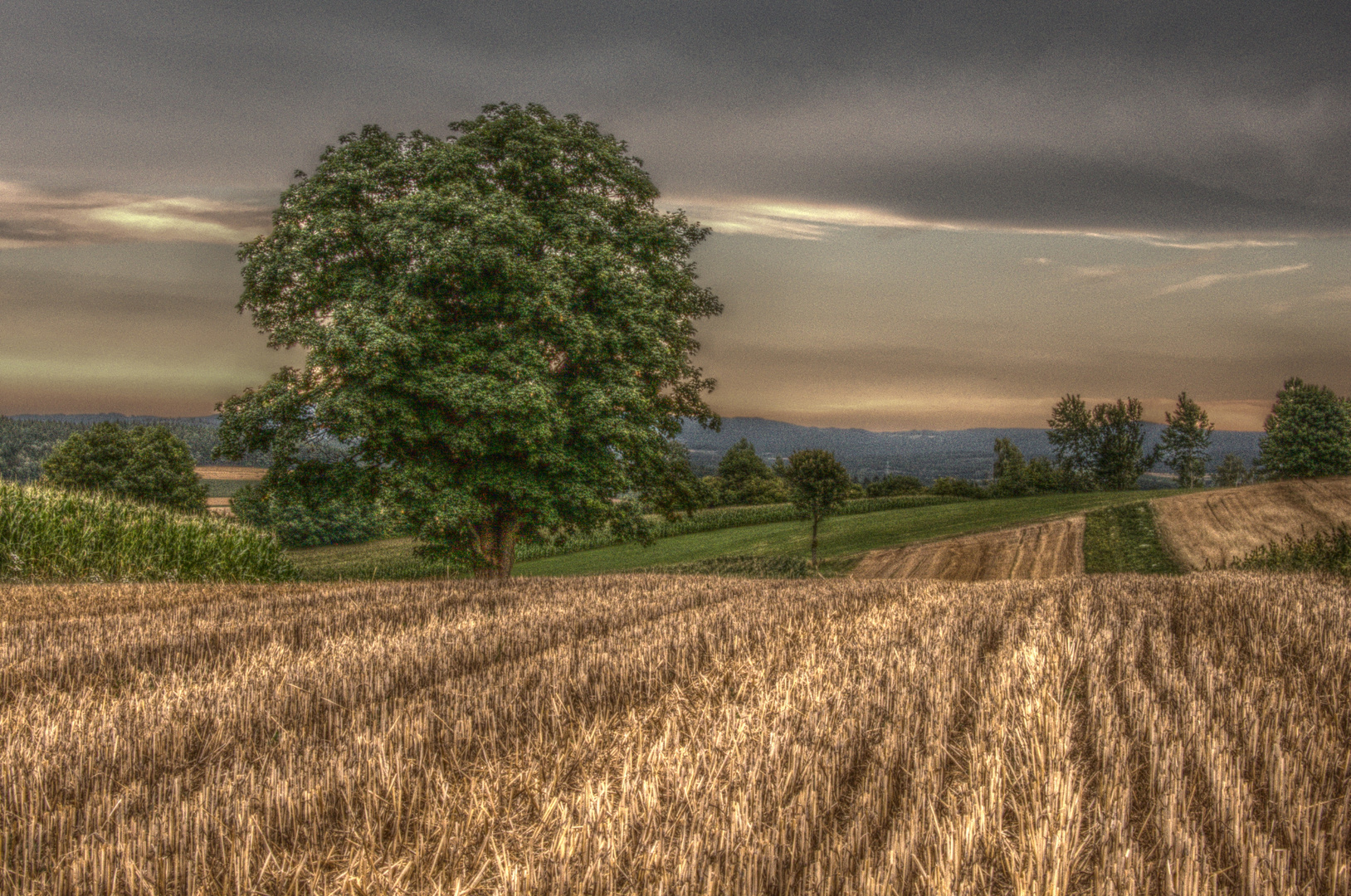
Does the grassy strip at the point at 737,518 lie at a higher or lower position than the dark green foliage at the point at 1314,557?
lower

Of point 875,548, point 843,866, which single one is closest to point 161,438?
point 875,548

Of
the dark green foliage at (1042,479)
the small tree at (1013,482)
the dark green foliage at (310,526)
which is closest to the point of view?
the dark green foliage at (310,526)

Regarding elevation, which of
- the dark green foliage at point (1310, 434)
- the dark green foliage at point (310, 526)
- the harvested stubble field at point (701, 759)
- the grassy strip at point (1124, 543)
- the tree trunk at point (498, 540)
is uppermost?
the dark green foliage at point (1310, 434)

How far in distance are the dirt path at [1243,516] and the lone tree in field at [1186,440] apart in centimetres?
8828

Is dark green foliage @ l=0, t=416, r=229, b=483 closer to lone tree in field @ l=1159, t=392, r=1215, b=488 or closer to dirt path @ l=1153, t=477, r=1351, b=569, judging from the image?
dirt path @ l=1153, t=477, r=1351, b=569

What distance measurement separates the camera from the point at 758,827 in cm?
245

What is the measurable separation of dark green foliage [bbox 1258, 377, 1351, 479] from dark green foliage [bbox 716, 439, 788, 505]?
146ft

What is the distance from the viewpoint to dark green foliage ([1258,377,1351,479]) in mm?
57781

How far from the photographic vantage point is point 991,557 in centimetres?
3145

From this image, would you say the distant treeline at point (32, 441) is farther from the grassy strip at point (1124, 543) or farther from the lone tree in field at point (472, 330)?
the grassy strip at point (1124, 543)

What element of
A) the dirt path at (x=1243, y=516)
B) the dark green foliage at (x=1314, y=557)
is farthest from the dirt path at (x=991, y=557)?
the dark green foliage at (x=1314, y=557)

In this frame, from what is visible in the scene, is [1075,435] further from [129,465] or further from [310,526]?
[129,465]

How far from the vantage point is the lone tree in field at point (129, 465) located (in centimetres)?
5209

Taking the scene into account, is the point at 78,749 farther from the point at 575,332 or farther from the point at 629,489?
the point at 629,489
